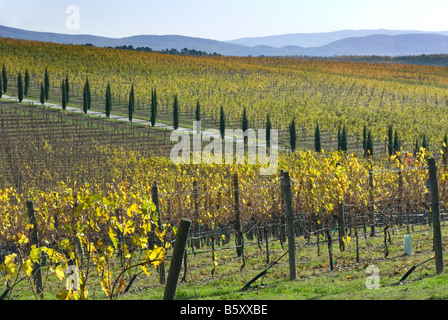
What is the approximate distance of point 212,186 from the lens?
2052 centimetres

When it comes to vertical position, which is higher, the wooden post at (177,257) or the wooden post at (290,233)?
the wooden post at (177,257)

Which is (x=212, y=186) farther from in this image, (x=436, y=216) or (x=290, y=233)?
(x=436, y=216)

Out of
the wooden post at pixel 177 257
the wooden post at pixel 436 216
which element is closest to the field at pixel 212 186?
the wooden post at pixel 177 257

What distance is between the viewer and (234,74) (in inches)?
4284

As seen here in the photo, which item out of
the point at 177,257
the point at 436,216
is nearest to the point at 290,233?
the point at 436,216

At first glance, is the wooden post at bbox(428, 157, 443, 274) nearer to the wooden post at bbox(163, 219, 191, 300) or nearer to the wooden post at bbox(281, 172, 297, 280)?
the wooden post at bbox(281, 172, 297, 280)

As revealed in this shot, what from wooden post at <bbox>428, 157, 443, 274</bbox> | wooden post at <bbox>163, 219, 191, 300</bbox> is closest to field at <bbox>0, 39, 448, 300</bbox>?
wooden post at <bbox>163, 219, 191, 300</bbox>

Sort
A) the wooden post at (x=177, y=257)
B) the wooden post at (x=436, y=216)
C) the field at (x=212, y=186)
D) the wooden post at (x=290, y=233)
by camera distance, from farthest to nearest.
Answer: the wooden post at (x=290, y=233), the wooden post at (x=436, y=216), the field at (x=212, y=186), the wooden post at (x=177, y=257)

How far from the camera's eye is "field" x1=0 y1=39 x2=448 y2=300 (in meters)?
9.41

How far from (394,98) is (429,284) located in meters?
94.1

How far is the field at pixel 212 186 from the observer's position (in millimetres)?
9406

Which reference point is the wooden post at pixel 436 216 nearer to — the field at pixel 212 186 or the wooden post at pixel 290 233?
the field at pixel 212 186
